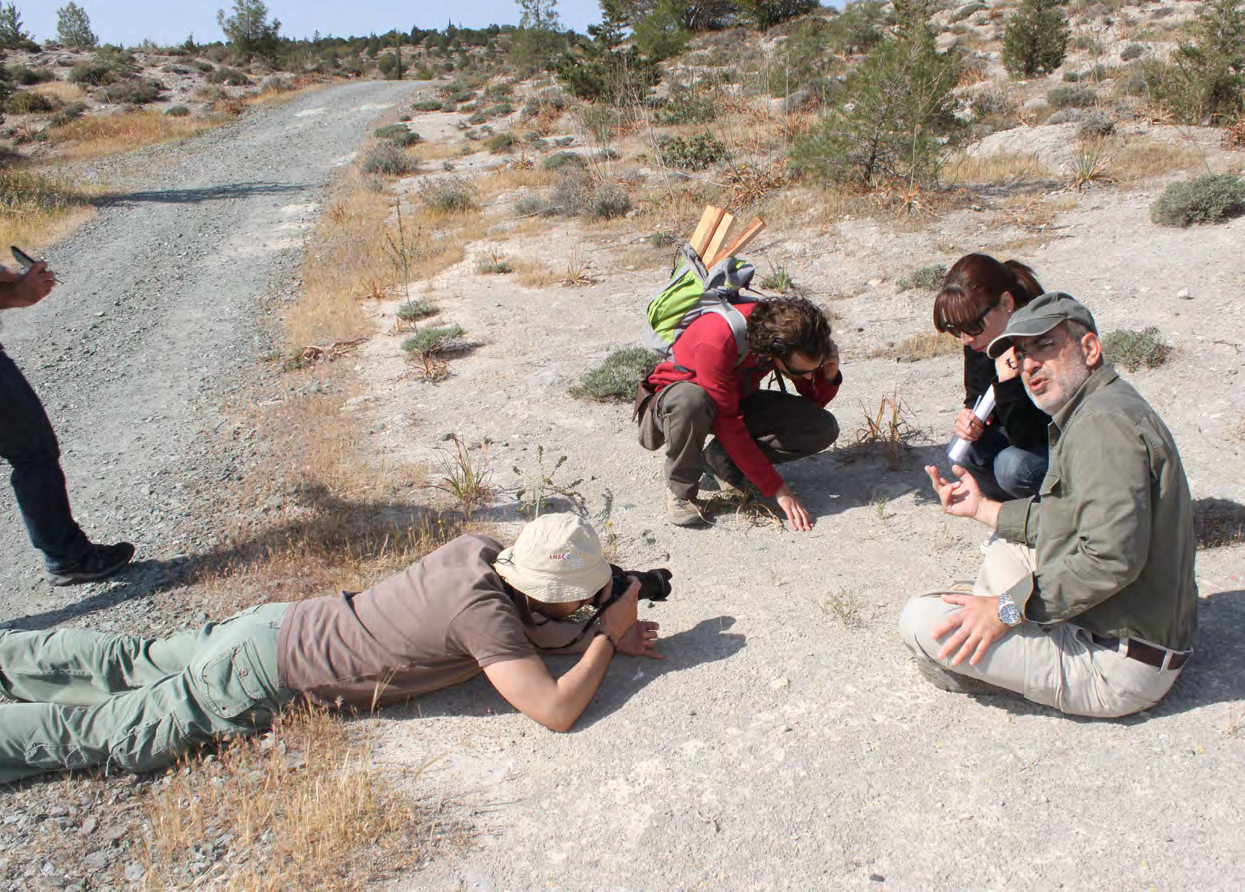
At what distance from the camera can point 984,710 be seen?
292 centimetres

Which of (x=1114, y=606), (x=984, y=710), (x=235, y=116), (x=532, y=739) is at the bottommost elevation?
(x=532, y=739)

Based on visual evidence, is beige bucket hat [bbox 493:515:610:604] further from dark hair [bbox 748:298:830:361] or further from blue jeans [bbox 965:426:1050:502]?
blue jeans [bbox 965:426:1050:502]

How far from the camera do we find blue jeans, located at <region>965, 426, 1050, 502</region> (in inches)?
146

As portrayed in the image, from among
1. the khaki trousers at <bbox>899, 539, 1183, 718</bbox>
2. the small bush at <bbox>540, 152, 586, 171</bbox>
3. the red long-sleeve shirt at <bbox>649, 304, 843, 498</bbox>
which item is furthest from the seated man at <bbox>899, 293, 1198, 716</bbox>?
the small bush at <bbox>540, 152, 586, 171</bbox>

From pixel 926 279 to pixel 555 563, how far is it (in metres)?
5.85

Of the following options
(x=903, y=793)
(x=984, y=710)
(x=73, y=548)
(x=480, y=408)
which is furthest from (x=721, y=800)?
(x=480, y=408)

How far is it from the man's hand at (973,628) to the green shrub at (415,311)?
6811 mm

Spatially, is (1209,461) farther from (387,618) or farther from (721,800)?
(387,618)

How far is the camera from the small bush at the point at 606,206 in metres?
11.8

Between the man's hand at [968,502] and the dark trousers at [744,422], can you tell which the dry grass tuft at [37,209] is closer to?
the dark trousers at [744,422]

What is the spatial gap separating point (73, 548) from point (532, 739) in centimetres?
278

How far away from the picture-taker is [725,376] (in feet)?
13.6

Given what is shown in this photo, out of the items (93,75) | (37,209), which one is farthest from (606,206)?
(93,75)

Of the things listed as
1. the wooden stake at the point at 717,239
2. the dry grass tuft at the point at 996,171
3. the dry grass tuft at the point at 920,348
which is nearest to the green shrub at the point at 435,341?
the dry grass tuft at the point at 920,348
